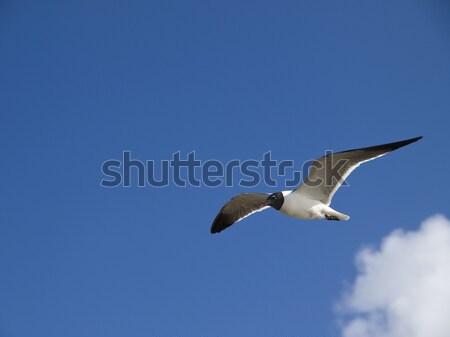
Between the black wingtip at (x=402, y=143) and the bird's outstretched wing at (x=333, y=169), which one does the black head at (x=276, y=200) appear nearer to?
the bird's outstretched wing at (x=333, y=169)

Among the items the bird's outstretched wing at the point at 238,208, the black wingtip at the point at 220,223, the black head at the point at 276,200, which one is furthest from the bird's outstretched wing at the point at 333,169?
the black wingtip at the point at 220,223

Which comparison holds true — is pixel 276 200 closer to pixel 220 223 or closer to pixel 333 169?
pixel 333 169

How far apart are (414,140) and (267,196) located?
249 cm

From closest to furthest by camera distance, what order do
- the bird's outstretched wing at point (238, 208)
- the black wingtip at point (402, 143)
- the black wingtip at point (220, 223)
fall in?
1. the black wingtip at point (402, 143)
2. the bird's outstretched wing at point (238, 208)
3. the black wingtip at point (220, 223)

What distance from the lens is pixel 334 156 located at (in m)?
7.30

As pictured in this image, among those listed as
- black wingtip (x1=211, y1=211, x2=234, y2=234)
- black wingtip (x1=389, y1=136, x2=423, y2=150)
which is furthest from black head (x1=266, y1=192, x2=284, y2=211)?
black wingtip (x1=389, y1=136, x2=423, y2=150)

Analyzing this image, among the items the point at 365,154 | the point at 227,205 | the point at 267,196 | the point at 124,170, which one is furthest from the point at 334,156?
the point at 124,170

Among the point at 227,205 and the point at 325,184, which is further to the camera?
the point at 227,205

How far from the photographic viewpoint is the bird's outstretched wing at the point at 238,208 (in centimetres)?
853

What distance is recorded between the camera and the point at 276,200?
319 inches

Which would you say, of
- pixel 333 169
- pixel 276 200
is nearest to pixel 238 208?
pixel 276 200

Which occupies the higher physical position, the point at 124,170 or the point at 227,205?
the point at 124,170

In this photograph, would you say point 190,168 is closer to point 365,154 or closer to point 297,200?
point 297,200

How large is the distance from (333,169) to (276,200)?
107 cm
